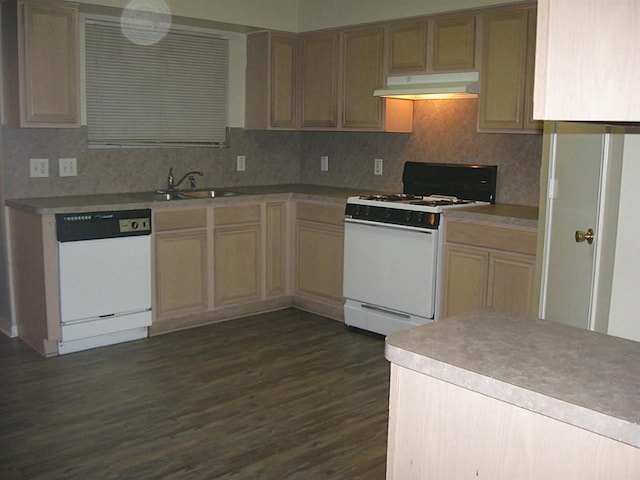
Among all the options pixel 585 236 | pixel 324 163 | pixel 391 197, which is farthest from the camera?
pixel 324 163

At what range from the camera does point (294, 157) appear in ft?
19.5

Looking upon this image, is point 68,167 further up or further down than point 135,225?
further up

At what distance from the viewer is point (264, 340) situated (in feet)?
14.7

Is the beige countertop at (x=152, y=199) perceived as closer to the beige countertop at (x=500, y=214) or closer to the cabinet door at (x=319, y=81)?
the cabinet door at (x=319, y=81)

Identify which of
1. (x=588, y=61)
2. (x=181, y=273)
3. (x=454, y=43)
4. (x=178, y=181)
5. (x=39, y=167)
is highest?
(x=454, y=43)

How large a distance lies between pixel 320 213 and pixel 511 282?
1604 mm

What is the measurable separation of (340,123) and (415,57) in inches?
32.8

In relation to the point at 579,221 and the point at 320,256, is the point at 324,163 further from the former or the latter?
the point at 579,221

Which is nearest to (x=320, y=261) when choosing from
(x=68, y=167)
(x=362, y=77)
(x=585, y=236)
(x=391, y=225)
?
(x=391, y=225)

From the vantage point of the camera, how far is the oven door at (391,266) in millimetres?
4219

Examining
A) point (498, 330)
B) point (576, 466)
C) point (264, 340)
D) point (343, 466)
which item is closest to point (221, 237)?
Answer: point (264, 340)

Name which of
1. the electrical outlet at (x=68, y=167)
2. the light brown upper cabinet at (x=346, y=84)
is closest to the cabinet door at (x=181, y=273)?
the electrical outlet at (x=68, y=167)

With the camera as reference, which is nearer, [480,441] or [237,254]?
[480,441]

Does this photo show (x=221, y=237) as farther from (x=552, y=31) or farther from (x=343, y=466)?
(x=552, y=31)
